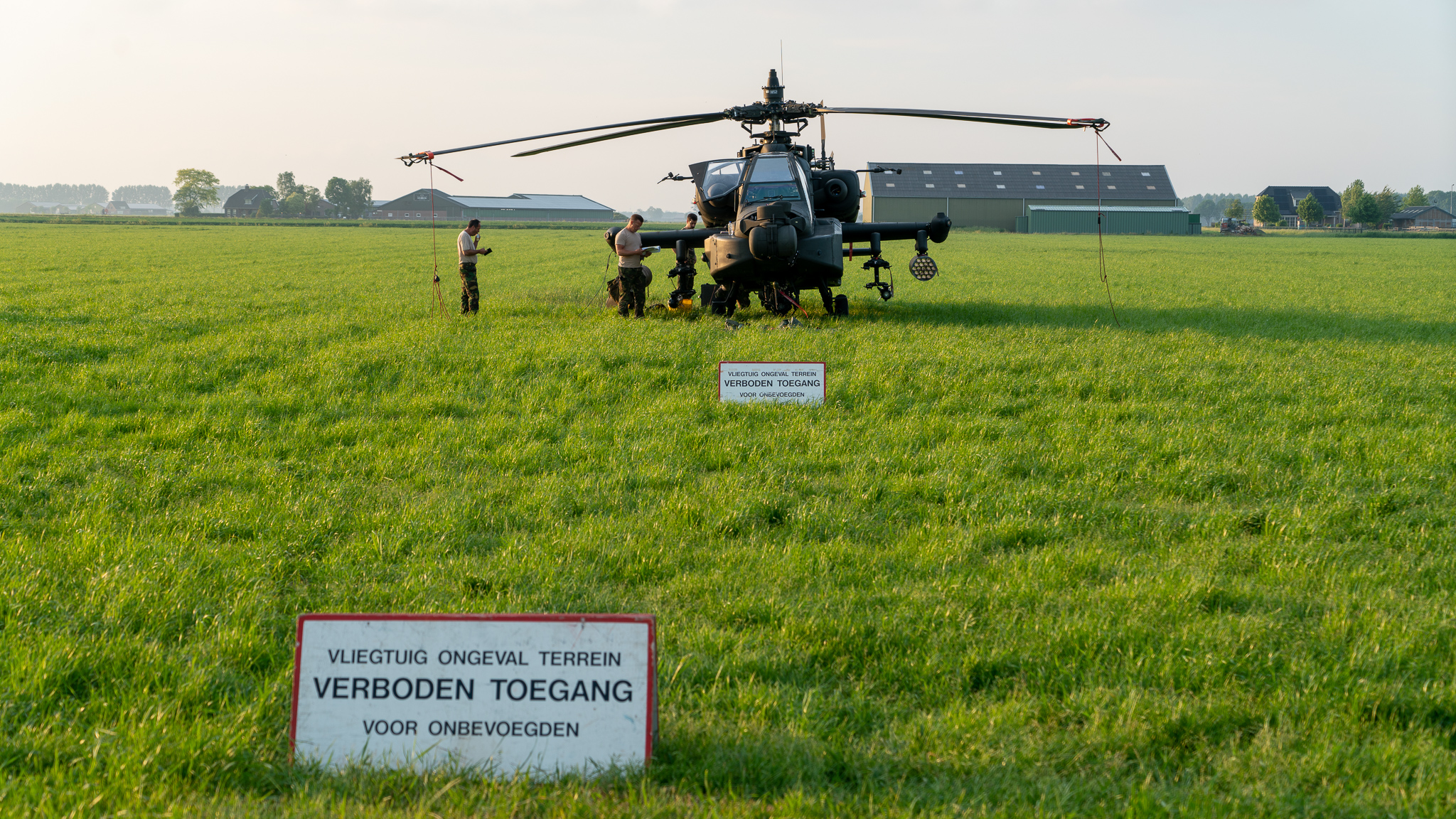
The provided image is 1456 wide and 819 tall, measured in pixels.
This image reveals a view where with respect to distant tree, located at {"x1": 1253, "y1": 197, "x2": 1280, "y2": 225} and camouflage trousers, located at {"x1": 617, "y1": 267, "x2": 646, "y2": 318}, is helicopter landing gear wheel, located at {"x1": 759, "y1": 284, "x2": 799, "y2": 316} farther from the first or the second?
distant tree, located at {"x1": 1253, "y1": 197, "x2": 1280, "y2": 225}

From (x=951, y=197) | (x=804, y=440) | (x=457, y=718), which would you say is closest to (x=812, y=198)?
(x=804, y=440)

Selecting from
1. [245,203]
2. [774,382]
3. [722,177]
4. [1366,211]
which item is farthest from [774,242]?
[245,203]

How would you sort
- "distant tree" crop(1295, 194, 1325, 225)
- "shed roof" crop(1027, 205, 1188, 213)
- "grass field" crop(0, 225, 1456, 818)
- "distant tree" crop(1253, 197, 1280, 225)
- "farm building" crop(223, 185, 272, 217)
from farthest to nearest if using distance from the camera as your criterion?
"farm building" crop(223, 185, 272, 217)
"distant tree" crop(1253, 197, 1280, 225)
"distant tree" crop(1295, 194, 1325, 225)
"shed roof" crop(1027, 205, 1188, 213)
"grass field" crop(0, 225, 1456, 818)

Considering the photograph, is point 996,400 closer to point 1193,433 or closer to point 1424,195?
point 1193,433

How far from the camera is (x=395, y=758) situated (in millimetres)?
2988

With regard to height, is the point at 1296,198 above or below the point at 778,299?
above

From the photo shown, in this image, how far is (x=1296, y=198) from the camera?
13612 centimetres

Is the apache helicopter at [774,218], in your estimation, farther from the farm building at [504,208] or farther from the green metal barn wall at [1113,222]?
the farm building at [504,208]

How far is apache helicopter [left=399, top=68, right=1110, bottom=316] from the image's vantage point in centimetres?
1340

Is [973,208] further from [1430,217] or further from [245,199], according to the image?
[245,199]

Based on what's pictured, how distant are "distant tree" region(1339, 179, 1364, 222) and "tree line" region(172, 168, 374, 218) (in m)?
139

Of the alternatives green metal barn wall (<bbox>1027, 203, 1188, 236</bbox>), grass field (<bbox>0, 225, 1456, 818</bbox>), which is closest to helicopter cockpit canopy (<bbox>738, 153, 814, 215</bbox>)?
grass field (<bbox>0, 225, 1456, 818</bbox>)

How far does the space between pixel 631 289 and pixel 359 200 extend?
15081cm

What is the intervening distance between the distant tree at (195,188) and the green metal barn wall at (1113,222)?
438 ft
